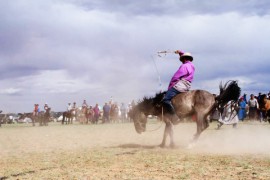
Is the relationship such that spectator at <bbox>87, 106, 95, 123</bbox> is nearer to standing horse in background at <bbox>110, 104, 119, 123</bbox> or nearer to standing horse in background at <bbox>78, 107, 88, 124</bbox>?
standing horse in background at <bbox>78, 107, 88, 124</bbox>

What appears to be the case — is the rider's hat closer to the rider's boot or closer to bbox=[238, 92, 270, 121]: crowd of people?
the rider's boot

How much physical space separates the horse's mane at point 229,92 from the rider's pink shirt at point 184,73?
1.12 metres

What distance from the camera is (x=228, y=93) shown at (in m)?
11.7

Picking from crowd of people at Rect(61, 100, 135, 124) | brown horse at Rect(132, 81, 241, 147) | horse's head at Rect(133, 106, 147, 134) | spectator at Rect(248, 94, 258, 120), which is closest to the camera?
brown horse at Rect(132, 81, 241, 147)

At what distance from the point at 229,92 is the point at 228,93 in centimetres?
5

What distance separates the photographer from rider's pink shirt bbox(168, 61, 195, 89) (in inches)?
444

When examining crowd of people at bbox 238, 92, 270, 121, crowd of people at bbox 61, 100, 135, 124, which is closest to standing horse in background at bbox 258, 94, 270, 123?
crowd of people at bbox 238, 92, 270, 121

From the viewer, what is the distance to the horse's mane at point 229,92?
38.2 ft

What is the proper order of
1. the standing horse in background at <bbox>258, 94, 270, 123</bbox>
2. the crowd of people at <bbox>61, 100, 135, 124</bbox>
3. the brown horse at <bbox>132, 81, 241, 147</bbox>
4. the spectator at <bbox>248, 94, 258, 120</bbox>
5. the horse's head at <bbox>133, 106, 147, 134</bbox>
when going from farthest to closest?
the crowd of people at <bbox>61, 100, 135, 124</bbox>, the spectator at <bbox>248, 94, 258, 120</bbox>, the standing horse in background at <bbox>258, 94, 270, 123</bbox>, the horse's head at <bbox>133, 106, 147, 134</bbox>, the brown horse at <bbox>132, 81, 241, 147</bbox>

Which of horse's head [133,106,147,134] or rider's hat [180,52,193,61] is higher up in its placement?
rider's hat [180,52,193,61]

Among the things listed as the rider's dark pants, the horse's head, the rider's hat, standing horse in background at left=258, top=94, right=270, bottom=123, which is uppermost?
the rider's hat

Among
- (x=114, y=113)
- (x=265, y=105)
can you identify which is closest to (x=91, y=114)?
(x=114, y=113)

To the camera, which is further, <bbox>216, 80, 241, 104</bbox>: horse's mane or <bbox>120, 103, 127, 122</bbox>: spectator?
<bbox>120, 103, 127, 122</bbox>: spectator

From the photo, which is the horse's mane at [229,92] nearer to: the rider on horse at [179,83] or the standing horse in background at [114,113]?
the rider on horse at [179,83]
